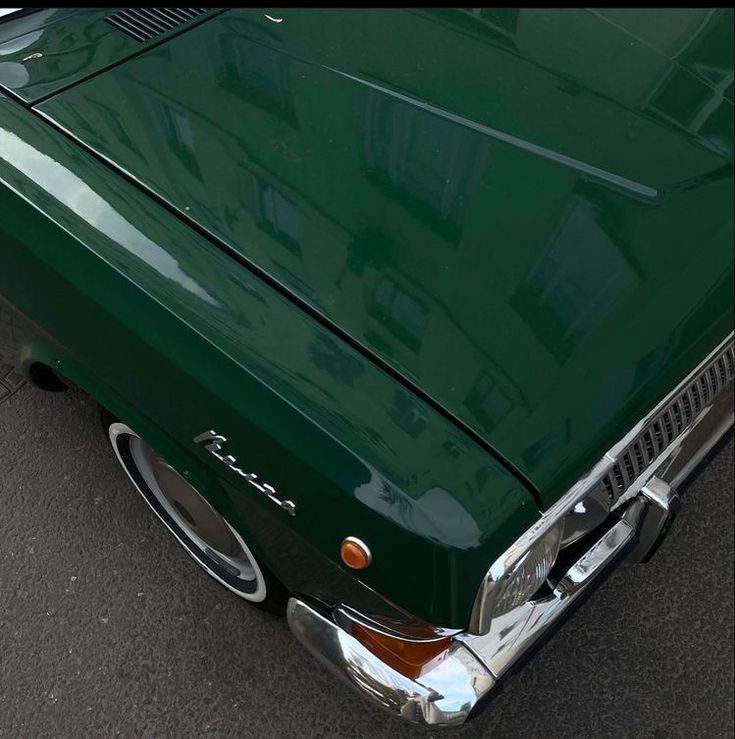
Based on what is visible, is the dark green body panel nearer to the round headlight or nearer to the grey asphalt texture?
the round headlight

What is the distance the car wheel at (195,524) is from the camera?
2219 mm

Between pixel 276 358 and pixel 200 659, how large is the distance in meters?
1.16

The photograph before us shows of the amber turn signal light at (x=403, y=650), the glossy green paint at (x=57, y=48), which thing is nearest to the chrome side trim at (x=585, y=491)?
the amber turn signal light at (x=403, y=650)

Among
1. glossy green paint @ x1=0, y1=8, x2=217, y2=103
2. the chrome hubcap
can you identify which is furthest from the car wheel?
glossy green paint @ x1=0, y1=8, x2=217, y2=103

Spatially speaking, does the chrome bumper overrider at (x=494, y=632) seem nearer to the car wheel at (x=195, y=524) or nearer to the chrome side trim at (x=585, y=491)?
the chrome side trim at (x=585, y=491)

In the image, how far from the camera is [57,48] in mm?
2084

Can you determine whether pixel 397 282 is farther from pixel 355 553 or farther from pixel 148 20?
pixel 148 20

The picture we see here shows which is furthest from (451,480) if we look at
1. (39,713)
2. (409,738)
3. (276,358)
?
(39,713)

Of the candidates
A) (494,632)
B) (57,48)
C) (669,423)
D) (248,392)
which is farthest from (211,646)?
(57,48)

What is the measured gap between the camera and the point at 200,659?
94.7 inches

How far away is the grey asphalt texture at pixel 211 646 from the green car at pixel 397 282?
0.40 metres

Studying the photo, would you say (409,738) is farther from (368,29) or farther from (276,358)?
(368,29)

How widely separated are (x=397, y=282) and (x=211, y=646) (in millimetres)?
1293

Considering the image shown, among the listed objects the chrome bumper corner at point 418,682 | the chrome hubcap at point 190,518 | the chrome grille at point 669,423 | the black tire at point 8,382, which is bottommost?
the black tire at point 8,382
